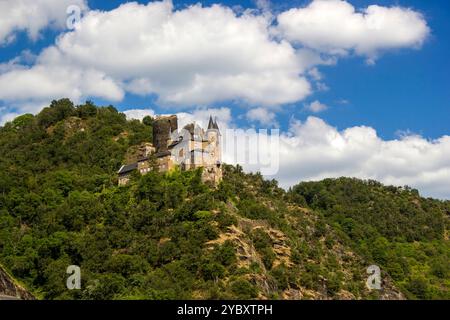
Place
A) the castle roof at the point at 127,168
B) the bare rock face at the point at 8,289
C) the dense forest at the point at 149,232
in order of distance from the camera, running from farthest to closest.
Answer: the castle roof at the point at 127,168
the dense forest at the point at 149,232
the bare rock face at the point at 8,289

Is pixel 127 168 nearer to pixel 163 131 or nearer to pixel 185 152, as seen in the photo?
pixel 163 131

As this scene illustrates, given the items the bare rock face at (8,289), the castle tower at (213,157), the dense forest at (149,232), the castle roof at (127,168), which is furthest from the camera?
the castle roof at (127,168)

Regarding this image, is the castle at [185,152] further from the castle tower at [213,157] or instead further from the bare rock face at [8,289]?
Answer: the bare rock face at [8,289]

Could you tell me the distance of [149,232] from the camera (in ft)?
231

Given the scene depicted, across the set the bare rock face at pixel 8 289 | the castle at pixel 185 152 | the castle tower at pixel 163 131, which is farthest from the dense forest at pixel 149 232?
the bare rock face at pixel 8 289

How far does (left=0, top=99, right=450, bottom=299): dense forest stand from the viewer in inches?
2539

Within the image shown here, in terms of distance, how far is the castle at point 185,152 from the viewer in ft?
257

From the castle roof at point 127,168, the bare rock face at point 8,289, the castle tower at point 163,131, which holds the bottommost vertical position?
the bare rock face at point 8,289

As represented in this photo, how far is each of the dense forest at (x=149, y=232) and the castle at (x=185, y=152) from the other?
1.75 meters

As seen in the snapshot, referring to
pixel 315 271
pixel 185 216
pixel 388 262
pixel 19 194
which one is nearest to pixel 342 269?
pixel 315 271

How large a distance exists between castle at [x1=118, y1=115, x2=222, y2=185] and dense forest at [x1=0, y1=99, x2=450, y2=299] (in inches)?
68.9

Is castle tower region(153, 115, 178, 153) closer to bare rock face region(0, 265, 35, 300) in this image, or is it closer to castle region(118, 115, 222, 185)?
castle region(118, 115, 222, 185)
